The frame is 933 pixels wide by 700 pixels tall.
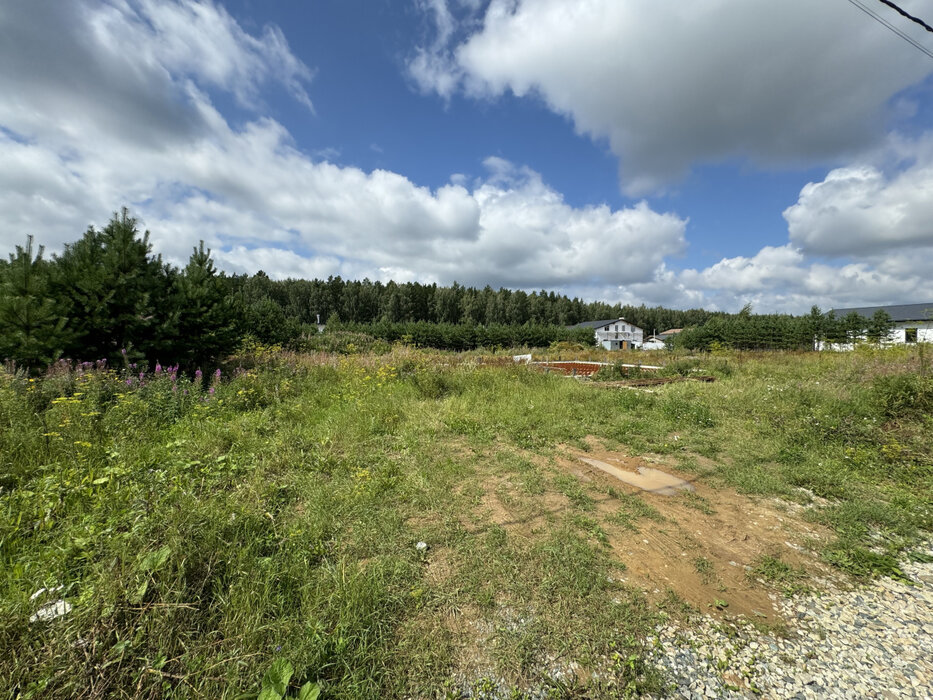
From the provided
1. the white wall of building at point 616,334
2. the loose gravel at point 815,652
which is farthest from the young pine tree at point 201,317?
the white wall of building at point 616,334

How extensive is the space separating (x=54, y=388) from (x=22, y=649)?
4.77 meters

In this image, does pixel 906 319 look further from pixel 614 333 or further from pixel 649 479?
pixel 649 479

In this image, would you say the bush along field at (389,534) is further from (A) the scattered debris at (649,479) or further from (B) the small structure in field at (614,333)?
(B) the small structure in field at (614,333)

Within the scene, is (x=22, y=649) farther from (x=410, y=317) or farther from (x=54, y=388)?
(x=410, y=317)

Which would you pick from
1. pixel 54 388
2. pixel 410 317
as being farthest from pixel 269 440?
pixel 410 317

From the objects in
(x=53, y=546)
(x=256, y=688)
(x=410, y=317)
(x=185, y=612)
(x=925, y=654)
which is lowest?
(x=925, y=654)

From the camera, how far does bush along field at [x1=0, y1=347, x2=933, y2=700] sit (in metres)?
1.57

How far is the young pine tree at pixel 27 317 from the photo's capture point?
206 inches

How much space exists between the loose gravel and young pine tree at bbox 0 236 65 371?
332 inches

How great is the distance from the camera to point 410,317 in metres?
64.8

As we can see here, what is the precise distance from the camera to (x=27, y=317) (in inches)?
208

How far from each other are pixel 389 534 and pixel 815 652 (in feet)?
8.15

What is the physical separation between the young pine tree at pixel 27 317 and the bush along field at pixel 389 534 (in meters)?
0.74

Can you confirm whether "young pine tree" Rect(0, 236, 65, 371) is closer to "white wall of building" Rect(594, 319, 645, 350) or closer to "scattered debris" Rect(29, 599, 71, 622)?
"scattered debris" Rect(29, 599, 71, 622)
